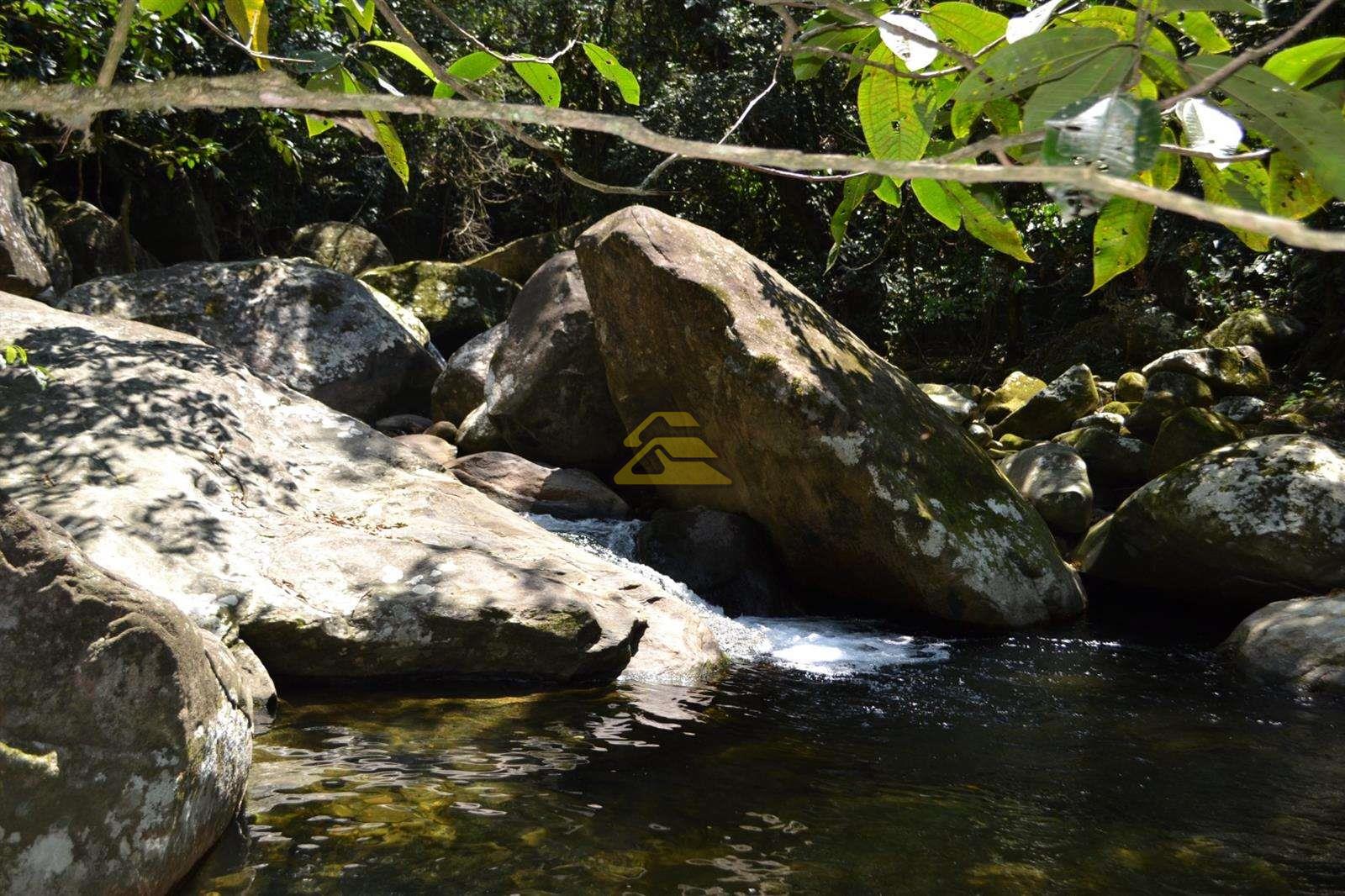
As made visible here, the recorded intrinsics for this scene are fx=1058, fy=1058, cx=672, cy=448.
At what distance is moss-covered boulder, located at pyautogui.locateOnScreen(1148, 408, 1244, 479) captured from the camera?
918 cm

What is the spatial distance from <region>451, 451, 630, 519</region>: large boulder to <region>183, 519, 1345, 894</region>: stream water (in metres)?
3.17

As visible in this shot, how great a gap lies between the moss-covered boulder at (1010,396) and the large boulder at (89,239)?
32.8ft

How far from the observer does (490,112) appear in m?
0.90

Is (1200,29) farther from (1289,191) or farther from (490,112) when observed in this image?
(490,112)

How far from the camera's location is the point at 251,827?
3.21m

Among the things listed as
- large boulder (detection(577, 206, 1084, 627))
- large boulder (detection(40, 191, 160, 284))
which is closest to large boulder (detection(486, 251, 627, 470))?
large boulder (detection(577, 206, 1084, 627))

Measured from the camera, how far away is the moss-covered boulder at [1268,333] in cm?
1202

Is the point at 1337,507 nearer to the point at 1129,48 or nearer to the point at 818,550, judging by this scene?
the point at 818,550

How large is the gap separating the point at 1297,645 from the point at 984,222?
19.0 feet

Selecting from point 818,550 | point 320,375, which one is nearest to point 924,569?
point 818,550

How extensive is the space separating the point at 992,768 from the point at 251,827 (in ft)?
9.40

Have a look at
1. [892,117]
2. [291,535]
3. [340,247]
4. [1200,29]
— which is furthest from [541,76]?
[340,247]

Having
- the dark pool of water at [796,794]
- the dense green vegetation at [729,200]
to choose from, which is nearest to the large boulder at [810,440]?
the dark pool of water at [796,794]

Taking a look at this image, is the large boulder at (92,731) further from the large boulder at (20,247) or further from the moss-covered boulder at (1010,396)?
the moss-covered boulder at (1010,396)
